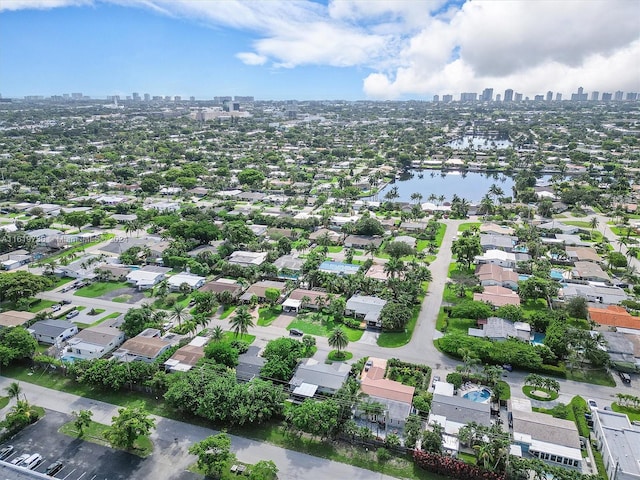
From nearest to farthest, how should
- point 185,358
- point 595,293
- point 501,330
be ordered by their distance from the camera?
point 185,358 → point 501,330 → point 595,293

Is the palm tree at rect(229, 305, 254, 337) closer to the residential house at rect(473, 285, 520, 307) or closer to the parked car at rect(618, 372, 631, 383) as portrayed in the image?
the residential house at rect(473, 285, 520, 307)

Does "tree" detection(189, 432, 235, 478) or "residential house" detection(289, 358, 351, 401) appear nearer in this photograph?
"tree" detection(189, 432, 235, 478)

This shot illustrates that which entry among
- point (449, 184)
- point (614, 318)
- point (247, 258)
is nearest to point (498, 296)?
point (614, 318)

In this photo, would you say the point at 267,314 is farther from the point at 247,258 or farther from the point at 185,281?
the point at 247,258

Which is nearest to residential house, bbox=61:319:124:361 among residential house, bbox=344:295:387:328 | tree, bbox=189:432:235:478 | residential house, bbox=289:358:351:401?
tree, bbox=189:432:235:478

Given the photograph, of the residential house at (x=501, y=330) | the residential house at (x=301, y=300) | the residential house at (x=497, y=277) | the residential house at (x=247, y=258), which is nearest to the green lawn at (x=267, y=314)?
the residential house at (x=301, y=300)

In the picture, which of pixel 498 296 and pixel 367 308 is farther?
pixel 498 296

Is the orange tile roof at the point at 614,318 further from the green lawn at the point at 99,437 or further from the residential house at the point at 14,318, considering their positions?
the residential house at the point at 14,318

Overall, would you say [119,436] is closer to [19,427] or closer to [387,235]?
[19,427]
